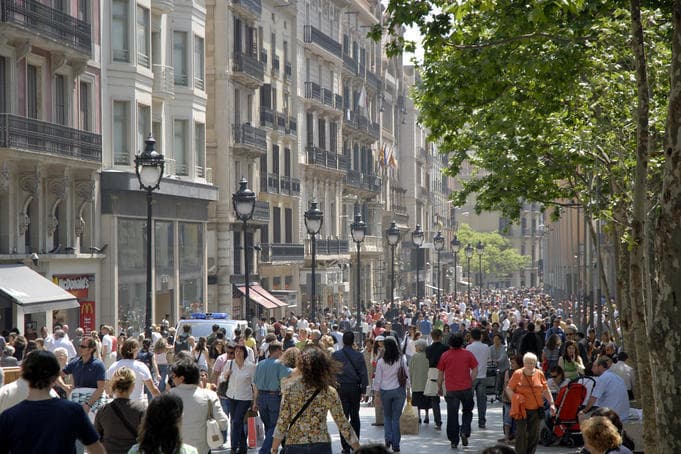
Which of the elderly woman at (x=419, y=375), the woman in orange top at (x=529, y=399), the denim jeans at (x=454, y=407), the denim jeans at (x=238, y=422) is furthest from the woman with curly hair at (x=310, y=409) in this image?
the elderly woman at (x=419, y=375)

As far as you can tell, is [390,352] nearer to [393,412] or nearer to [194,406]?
[393,412]

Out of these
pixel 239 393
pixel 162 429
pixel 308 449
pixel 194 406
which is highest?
pixel 162 429

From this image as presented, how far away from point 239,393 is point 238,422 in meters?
0.42

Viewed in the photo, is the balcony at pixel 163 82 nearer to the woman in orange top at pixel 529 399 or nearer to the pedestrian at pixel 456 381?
the pedestrian at pixel 456 381

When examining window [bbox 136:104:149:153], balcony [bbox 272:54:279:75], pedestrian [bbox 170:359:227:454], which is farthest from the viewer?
balcony [bbox 272:54:279:75]

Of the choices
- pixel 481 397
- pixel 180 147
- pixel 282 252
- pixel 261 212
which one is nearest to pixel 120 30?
pixel 180 147

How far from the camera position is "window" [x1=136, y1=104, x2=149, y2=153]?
39325 millimetres

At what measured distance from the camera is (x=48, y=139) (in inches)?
1291

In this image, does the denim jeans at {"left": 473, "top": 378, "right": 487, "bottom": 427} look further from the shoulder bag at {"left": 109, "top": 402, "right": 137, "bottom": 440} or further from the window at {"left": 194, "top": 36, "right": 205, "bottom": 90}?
the window at {"left": 194, "top": 36, "right": 205, "bottom": 90}

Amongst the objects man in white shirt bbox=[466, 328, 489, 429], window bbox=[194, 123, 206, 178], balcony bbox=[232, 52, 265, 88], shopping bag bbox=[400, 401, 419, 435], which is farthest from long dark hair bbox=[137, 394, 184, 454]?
balcony bbox=[232, 52, 265, 88]

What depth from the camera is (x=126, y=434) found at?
10352mm

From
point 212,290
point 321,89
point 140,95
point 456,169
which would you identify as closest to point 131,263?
point 140,95

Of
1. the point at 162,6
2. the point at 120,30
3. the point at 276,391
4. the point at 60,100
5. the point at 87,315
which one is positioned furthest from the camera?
the point at 162,6

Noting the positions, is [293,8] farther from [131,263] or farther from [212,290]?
[131,263]
